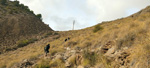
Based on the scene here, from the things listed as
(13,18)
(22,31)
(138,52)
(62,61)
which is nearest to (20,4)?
(13,18)

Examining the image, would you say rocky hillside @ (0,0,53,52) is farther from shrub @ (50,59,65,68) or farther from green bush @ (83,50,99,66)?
green bush @ (83,50,99,66)

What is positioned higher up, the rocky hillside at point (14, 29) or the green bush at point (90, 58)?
the rocky hillside at point (14, 29)

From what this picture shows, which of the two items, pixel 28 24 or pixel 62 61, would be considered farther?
pixel 28 24

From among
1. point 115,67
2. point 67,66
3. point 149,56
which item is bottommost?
point 67,66

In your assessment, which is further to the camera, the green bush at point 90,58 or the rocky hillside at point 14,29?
the rocky hillside at point 14,29

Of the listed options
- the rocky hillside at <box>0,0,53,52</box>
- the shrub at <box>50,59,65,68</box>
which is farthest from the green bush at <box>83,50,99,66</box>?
the rocky hillside at <box>0,0,53,52</box>

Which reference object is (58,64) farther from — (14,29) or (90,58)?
(14,29)

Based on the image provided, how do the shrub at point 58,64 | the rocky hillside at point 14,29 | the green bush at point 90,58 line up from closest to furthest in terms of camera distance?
→ the green bush at point 90,58 → the shrub at point 58,64 → the rocky hillside at point 14,29

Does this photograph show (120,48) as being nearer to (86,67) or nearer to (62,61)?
(86,67)

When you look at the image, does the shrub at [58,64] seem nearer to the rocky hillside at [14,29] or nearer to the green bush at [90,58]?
the green bush at [90,58]

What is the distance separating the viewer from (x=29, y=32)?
44125 mm

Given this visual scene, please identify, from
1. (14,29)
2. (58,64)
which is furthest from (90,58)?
(14,29)

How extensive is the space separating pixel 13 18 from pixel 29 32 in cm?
894

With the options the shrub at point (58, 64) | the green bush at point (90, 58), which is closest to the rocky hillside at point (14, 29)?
the shrub at point (58, 64)
